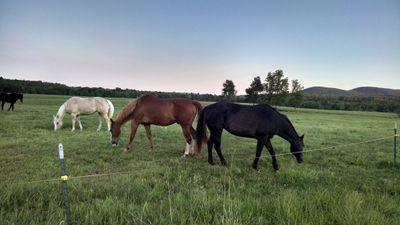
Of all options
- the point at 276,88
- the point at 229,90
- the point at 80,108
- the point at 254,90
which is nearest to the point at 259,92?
the point at 254,90

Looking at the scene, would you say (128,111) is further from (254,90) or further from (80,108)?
(254,90)

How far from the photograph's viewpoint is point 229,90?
8444cm

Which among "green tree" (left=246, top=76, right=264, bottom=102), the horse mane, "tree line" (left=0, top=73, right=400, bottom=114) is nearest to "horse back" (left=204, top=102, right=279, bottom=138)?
the horse mane

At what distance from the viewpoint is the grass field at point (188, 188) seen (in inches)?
139

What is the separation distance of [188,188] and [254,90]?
61.9m

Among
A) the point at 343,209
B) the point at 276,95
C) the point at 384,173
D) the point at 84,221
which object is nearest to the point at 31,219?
the point at 84,221

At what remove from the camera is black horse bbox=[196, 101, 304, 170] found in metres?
7.55

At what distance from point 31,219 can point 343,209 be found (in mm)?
4169

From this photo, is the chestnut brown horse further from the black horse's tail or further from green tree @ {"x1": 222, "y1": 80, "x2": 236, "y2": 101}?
green tree @ {"x1": 222, "y1": 80, "x2": 236, "y2": 101}

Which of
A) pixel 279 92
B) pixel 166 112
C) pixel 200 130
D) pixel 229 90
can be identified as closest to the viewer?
pixel 200 130

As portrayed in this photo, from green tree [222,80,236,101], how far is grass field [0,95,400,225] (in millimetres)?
73535

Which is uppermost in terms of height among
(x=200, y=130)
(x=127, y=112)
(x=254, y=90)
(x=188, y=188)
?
(x=254, y=90)

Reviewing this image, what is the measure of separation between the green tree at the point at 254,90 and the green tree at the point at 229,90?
17124mm

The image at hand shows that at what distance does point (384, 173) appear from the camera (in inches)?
290
